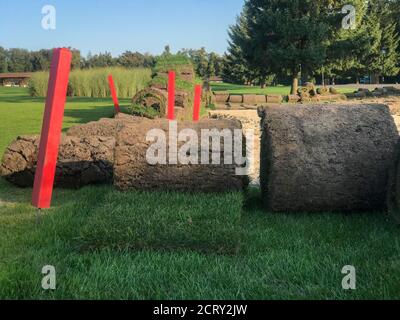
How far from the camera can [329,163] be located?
4.62 metres

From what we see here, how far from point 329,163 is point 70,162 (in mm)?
3267

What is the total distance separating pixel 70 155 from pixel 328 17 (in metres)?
30.0

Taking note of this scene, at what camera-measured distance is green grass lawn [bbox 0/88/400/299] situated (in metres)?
2.96

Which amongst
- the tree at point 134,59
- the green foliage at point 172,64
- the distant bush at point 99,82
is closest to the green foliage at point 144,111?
the green foliage at point 172,64

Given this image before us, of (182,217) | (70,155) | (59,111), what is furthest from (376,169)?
(70,155)

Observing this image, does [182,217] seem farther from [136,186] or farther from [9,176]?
[9,176]

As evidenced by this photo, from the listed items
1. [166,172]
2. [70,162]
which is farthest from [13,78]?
[166,172]

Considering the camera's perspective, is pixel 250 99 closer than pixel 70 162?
No

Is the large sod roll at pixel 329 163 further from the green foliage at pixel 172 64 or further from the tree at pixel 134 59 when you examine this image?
the tree at pixel 134 59

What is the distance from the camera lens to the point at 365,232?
4.14 meters

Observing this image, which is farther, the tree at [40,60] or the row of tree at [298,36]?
the tree at [40,60]

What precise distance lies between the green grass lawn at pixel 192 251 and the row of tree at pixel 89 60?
83.1 ft

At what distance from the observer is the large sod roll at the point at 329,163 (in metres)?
4.61

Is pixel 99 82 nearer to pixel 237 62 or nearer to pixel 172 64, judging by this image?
pixel 172 64
